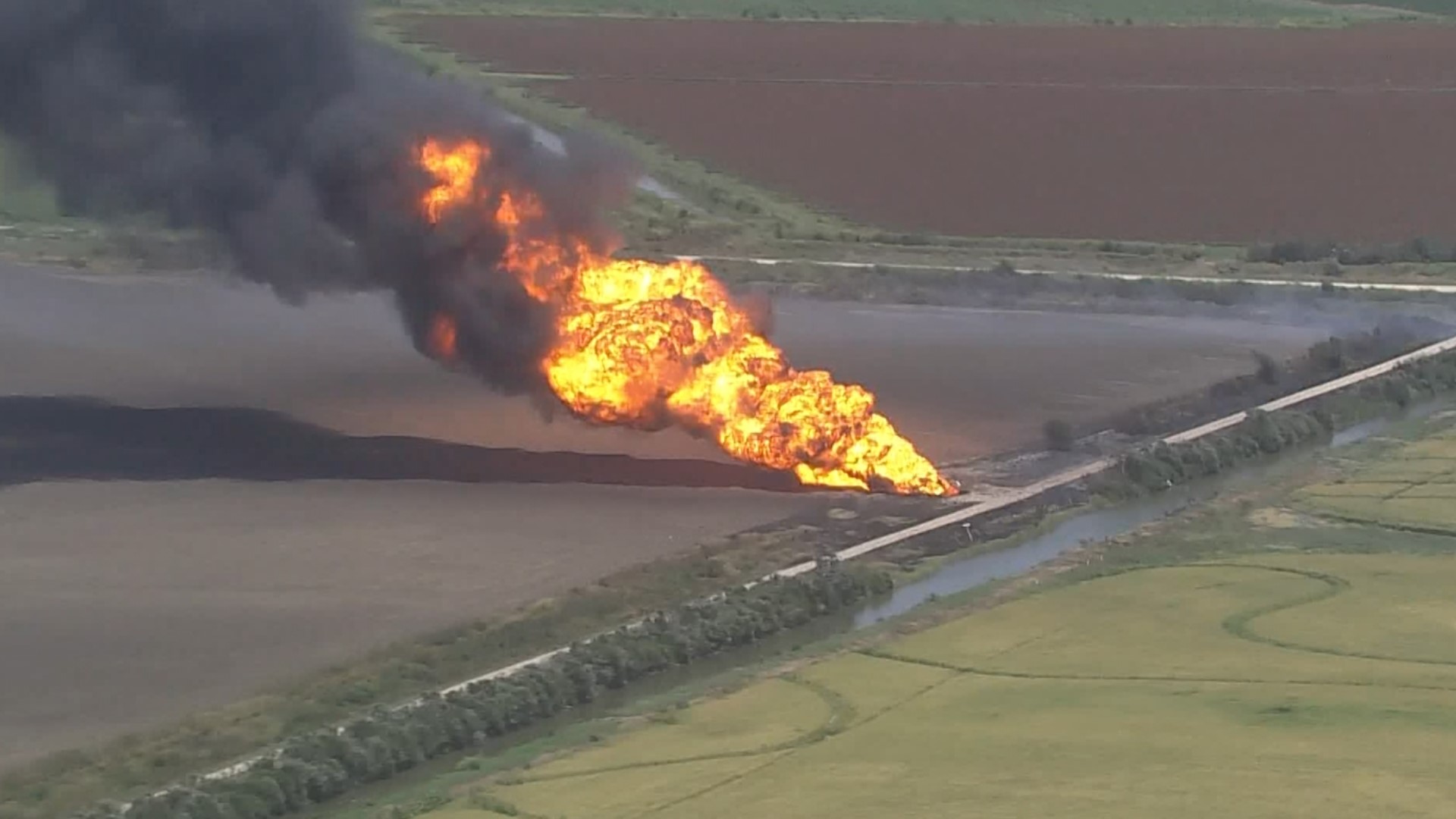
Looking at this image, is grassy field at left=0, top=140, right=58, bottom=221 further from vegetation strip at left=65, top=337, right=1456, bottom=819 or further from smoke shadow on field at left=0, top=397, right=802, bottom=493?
vegetation strip at left=65, top=337, right=1456, bottom=819

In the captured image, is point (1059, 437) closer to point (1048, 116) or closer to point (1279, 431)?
point (1279, 431)

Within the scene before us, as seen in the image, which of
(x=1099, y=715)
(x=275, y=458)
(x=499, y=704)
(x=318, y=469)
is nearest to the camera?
(x=1099, y=715)

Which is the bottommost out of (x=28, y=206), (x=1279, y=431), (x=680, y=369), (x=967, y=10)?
(x=1279, y=431)

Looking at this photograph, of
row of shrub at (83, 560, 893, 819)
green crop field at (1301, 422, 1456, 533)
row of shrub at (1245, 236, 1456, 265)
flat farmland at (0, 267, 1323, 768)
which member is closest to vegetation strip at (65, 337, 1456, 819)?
row of shrub at (83, 560, 893, 819)

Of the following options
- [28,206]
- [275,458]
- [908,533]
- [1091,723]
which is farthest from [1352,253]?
[1091,723]

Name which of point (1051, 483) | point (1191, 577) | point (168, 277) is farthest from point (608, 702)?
point (168, 277)
